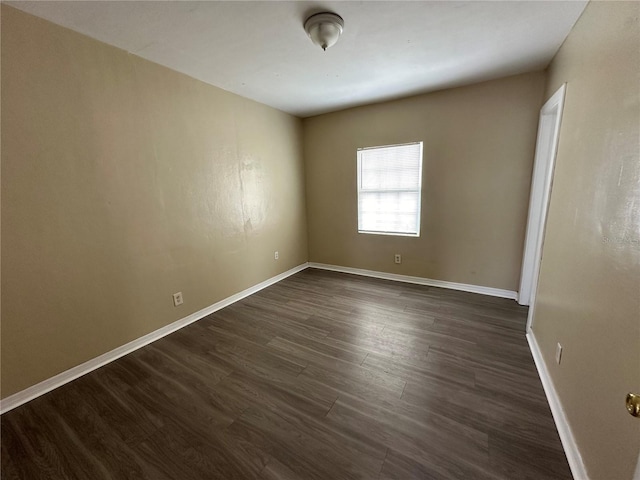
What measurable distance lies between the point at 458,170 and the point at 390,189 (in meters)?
0.89

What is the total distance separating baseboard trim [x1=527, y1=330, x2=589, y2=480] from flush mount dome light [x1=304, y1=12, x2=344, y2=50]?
277 cm

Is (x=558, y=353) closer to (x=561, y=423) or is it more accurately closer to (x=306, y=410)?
(x=561, y=423)

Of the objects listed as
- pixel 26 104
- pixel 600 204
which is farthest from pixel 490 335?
pixel 26 104

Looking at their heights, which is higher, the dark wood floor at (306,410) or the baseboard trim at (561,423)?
the baseboard trim at (561,423)

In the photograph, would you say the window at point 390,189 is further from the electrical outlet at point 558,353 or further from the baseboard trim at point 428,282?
the electrical outlet at point 558,353

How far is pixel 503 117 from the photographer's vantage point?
2801mm

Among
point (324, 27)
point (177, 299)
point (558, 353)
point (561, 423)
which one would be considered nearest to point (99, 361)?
point (177, 299)

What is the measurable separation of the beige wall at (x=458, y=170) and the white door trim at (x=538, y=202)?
17cm

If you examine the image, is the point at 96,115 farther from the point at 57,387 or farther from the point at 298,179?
the point at 298,179

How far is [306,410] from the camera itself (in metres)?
1.60

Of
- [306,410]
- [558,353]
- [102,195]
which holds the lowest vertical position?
[306,410]

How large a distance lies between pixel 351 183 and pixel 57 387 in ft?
12.4

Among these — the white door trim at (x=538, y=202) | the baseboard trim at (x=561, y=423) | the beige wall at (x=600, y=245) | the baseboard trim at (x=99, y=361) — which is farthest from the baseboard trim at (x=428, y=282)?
the baseboard trim at (x=99, y=361)

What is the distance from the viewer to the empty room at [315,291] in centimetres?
126
